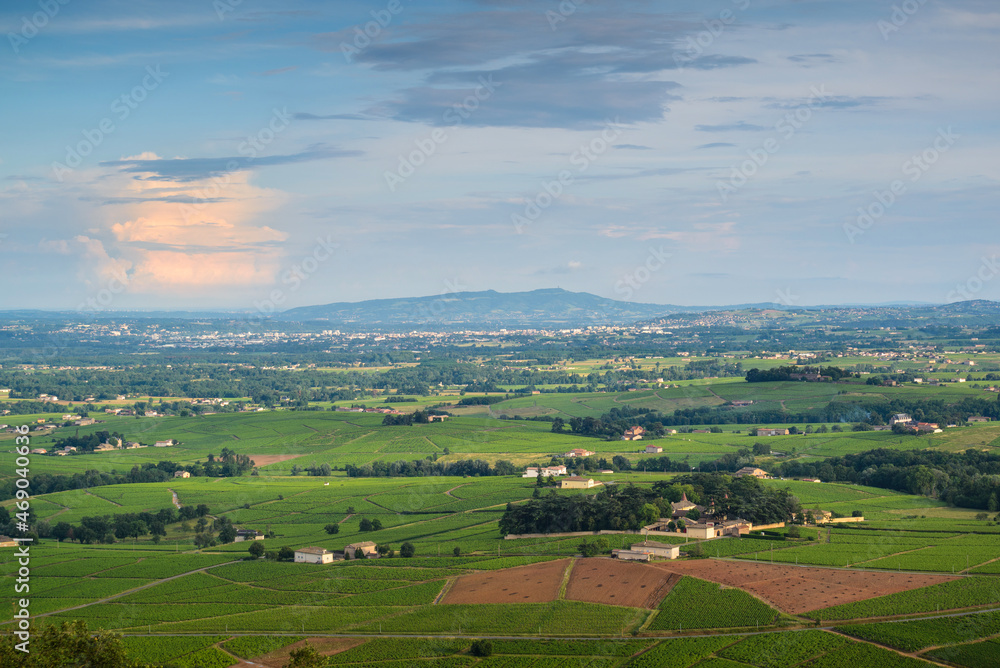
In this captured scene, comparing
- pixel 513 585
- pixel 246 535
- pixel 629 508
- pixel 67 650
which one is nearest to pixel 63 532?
pixel 246 535

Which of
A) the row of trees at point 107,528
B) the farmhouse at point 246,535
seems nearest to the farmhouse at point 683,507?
the farmhouse at point 246,535

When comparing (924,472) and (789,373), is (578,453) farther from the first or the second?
(789,373)

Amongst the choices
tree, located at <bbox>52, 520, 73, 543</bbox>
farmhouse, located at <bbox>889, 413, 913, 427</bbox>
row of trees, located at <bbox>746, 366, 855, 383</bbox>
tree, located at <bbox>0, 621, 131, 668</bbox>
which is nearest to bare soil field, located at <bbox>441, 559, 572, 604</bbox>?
tree, located at <bbox>0, 621, 131, 668</bbox>

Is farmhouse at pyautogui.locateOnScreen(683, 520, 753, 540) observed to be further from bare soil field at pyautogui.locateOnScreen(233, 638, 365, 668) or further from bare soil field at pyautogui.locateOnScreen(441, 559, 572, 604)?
bare soil field at pyautogui.locateOnScreen(233, 638, 365, 668)

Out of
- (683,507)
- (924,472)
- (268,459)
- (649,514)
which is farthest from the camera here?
(268,459)

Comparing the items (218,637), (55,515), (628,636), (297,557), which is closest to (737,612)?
(628,636)

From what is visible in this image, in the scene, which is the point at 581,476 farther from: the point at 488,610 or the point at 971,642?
the point at 971,642

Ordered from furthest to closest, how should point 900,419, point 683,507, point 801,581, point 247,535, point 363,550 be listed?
point 900,419, point 247,535, point 683,507, point 363,550, point 801,581

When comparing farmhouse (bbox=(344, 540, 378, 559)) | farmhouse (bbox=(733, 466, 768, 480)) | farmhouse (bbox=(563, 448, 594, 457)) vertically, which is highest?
farmhouse (bbox=(563, 448, 594, 457))
